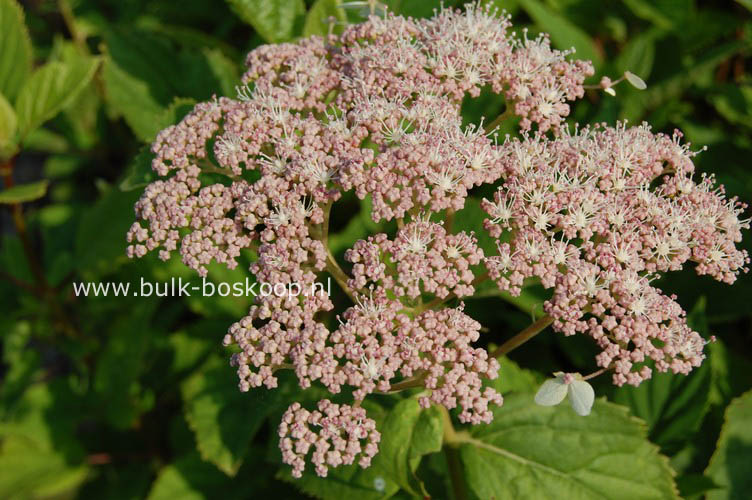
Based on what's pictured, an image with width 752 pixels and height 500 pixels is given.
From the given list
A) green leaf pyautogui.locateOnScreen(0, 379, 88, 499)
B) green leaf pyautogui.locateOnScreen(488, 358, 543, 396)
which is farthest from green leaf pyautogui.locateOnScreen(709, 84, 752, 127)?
green leaf pyautogui.locateOnScreen(0, 379, 88, 499)

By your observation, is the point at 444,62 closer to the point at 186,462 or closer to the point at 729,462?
the point at 729,462

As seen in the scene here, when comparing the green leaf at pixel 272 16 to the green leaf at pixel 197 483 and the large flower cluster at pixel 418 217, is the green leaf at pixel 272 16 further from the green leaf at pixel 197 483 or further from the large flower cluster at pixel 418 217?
the green leaf at pixel 197 483

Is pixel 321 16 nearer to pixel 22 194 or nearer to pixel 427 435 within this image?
pixel 22 194

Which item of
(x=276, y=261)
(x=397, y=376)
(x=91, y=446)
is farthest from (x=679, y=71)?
(x=91, y=446)

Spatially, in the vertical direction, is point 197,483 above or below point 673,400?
below

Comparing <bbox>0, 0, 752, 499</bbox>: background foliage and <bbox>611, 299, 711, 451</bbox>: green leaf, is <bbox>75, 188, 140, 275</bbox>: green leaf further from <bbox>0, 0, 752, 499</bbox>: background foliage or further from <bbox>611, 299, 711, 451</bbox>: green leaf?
<bbox>611, 299, 711, 451</bbox>: green leaf

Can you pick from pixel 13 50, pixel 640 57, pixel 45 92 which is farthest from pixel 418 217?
pixel 640 57
